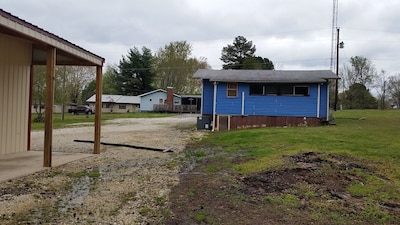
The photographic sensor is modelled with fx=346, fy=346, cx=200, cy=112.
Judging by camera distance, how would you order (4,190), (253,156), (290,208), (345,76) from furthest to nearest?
(345,76) < (253,156) < (4,190) < (290,208)

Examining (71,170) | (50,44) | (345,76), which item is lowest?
(71,170)

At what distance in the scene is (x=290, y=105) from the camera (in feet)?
62.3

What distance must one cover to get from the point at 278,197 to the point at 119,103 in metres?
49.8

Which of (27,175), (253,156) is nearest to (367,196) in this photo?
(253,156)

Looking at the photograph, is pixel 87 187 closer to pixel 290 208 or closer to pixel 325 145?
pixel 290 208

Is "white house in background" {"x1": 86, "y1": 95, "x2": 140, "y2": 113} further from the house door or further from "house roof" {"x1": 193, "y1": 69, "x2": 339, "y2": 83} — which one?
the house door

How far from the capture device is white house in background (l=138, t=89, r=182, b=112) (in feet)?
160

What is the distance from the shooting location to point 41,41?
7.02m

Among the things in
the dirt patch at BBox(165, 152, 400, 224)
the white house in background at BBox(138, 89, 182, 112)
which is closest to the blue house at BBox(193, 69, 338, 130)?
the dirt patch at BBox(165, 152, 400, 224)

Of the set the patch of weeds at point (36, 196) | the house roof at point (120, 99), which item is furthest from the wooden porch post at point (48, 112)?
the house roof at point (120, 99)

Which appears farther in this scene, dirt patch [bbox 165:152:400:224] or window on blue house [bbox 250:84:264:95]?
window on blue house [bbox 250:84:264:95]

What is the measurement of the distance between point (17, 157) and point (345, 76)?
141 feet

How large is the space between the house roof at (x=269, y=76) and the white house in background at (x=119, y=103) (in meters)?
33.6

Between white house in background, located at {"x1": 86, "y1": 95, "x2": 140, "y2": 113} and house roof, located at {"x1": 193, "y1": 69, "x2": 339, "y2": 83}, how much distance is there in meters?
33.6
